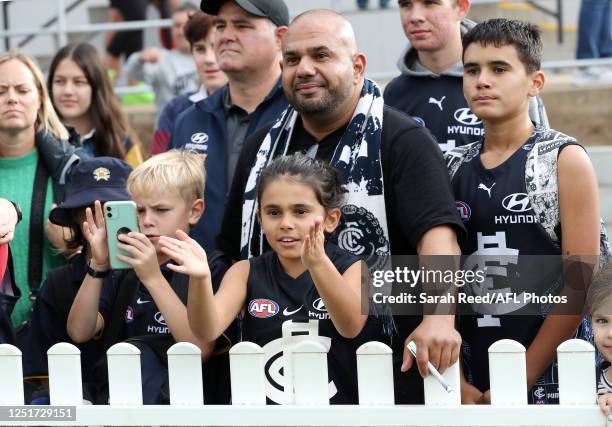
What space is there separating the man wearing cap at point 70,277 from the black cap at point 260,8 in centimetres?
92

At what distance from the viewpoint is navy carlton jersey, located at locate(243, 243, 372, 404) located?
369 centimetres

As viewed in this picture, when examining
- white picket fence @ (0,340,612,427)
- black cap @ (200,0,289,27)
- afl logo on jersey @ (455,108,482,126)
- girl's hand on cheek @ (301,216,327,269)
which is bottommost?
white picket fence @ (0,340,612,427)

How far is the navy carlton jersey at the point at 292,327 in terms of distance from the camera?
3686mm

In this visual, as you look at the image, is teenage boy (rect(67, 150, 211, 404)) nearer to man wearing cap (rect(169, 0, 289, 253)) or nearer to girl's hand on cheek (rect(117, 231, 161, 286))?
girl's hand on cheek (rect(117, 231, 161, 286))

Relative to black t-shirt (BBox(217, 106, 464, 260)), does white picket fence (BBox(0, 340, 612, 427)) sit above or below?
below

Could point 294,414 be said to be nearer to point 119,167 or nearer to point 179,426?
point 179,426

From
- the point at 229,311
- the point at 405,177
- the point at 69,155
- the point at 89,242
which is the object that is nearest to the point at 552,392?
the point at 405,177

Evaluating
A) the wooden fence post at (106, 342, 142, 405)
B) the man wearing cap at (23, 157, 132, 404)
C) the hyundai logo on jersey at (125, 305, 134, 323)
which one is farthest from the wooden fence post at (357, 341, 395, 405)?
the man wearing cap at (23, 157, 132, 404)

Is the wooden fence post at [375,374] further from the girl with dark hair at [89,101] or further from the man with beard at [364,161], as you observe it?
the girl with dark hair at [89,101]

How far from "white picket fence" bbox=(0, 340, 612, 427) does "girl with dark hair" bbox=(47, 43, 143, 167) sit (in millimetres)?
2180

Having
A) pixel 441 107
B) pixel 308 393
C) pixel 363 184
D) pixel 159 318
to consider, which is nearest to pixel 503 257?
pixel 363 184

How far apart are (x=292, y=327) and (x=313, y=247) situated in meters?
0.38

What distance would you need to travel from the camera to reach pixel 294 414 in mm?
3562

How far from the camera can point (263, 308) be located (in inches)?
147
